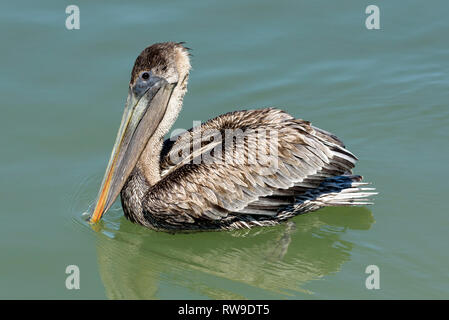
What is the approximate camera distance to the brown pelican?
791cm

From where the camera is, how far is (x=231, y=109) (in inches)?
400

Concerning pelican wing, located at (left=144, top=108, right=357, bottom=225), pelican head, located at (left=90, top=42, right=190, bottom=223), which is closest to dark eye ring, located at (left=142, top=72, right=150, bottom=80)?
pelican head, located at (left=90, top=42, right=190, bottom=223)

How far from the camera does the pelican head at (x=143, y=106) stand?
786 centimetres

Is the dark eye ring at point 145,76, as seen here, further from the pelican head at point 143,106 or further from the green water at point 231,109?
the green water at point 231,109

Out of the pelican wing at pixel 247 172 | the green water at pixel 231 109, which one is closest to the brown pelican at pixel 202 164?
the pelican wing at pixel 247 172

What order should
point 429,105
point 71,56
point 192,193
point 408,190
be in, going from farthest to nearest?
point 71,56 < point 429,105 < point 408,190 < point 192,193

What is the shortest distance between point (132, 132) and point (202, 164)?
85 cm

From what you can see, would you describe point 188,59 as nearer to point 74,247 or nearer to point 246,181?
point 246,181

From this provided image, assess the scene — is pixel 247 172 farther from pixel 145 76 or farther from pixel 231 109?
pixel 231 109

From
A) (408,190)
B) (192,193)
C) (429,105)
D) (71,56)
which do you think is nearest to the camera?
(192,193)

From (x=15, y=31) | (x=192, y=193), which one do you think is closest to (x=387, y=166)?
(x=192, y=193)

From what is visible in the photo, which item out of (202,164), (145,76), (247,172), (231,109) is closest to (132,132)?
(145,76)

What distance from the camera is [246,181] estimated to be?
8.02 m

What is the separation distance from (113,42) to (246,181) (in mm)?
4274
